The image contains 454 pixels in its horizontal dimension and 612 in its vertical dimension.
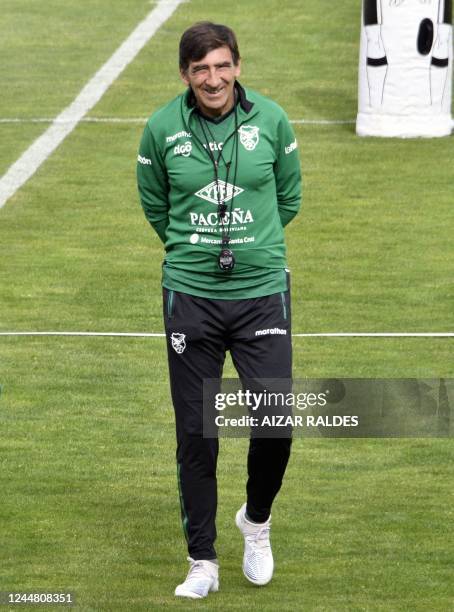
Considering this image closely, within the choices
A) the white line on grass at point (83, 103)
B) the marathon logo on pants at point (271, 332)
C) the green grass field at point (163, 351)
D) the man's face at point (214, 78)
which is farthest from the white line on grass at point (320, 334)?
the man's face at point (214, 78)

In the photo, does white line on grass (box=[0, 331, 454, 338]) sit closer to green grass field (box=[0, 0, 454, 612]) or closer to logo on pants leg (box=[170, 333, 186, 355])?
green grass field (box=[0, 0, 454, 612])

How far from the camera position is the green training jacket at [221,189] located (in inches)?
266

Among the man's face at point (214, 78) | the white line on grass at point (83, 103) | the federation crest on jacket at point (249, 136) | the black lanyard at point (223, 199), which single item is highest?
the man's face at point (214, 78)

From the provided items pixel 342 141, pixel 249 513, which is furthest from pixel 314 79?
pixel 249 513

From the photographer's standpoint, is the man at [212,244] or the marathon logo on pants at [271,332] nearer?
the man at [212,244]

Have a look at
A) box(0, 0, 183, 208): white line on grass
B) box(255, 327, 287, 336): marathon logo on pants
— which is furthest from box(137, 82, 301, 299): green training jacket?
box(0, 0, 183, 208): white line on grass

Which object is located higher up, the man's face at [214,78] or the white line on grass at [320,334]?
the man's face at [214,78]

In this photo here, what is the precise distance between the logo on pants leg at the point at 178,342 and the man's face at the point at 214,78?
0.93 m

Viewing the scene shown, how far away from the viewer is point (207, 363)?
6.94 meters

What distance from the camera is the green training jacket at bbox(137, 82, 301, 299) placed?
6.76m

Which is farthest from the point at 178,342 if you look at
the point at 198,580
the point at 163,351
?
the point at 163,351

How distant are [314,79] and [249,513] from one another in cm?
1410

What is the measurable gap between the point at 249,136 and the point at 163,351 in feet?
15.1

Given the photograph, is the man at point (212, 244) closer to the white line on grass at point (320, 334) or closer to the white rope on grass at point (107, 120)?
the white line on grass at point (320, 334)
